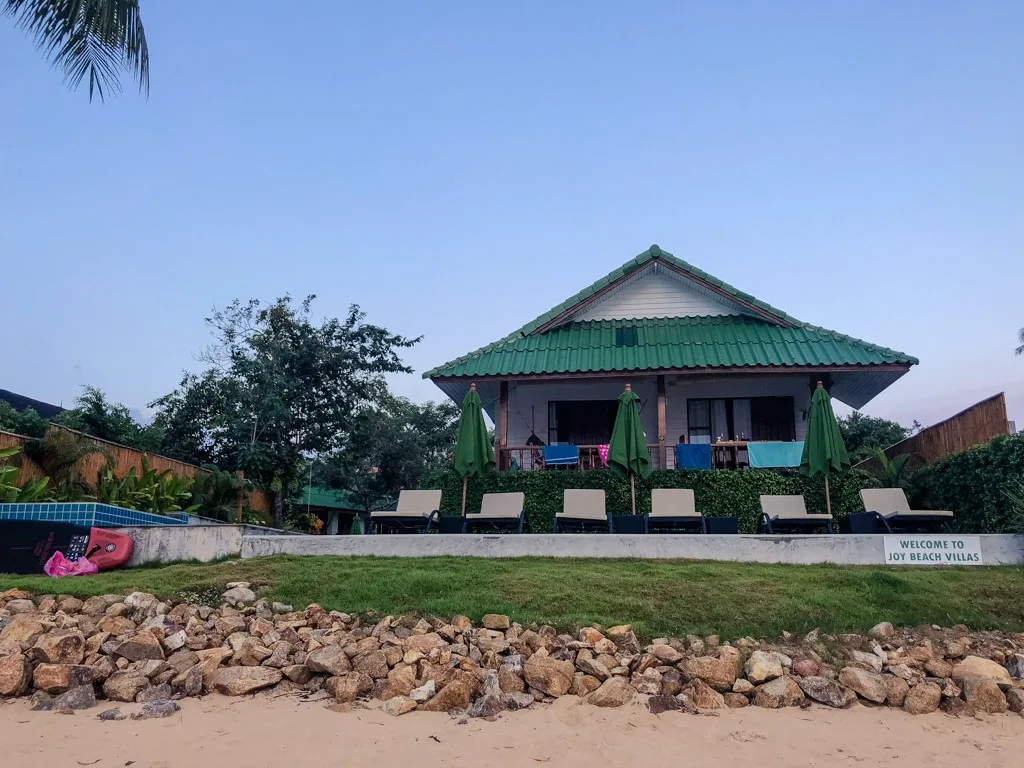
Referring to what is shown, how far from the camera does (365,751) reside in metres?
6.00

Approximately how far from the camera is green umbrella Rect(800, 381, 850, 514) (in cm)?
1361

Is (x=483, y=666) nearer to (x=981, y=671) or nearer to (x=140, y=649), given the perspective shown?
(x=140, y=649)

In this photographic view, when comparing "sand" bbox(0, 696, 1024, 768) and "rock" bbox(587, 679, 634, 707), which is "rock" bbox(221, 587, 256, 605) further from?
"rock" bbox(587, 679, 634, 707)

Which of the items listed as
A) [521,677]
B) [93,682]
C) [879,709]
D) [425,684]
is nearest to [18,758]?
[93,682]

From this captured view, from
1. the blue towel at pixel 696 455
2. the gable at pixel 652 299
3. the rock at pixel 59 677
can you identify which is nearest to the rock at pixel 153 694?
the rock at pixel 59 677

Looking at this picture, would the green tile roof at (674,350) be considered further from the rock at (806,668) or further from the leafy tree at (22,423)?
the rock at (806,668)

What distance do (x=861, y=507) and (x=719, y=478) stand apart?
2599 mm

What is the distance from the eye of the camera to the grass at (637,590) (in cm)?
826

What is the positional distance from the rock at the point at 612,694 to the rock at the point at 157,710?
348cm

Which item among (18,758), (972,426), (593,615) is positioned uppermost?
(972,426)

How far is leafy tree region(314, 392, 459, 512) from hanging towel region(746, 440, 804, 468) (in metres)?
11.5

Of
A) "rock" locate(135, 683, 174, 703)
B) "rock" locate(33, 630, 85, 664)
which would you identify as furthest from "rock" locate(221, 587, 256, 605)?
"rock" locate(135, 683, 174, 703)

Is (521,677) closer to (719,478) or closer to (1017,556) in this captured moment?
(1017,556)

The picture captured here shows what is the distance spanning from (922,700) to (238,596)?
7.01 m
